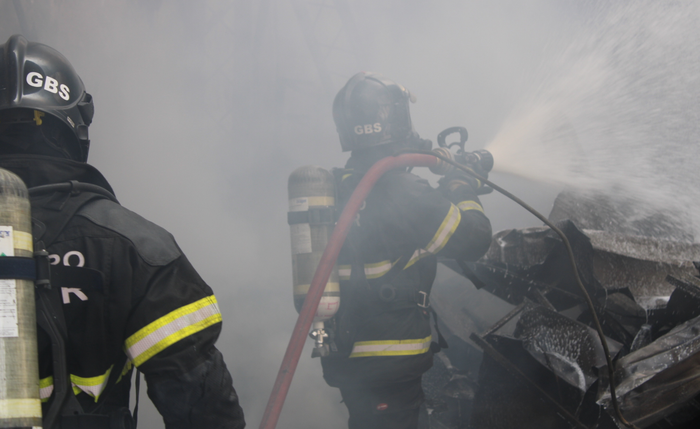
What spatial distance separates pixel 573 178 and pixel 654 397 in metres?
2.14

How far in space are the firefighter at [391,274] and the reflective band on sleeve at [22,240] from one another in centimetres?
152

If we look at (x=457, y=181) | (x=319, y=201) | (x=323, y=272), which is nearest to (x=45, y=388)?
(x=323, y=272)

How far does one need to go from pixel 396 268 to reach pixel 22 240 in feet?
5.28

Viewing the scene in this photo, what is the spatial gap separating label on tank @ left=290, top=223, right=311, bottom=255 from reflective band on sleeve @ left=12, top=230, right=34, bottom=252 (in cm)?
136

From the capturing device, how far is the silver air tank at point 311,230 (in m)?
2.21

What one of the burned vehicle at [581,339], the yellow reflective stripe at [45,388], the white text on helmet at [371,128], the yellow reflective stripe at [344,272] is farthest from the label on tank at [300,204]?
the yellow reflective stripe at [45,388]

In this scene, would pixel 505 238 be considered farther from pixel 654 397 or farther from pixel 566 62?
pixel 566 62

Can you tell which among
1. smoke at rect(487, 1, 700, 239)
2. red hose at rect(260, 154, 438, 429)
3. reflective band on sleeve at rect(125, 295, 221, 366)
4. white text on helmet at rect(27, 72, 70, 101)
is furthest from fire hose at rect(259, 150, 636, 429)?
white text on helmet at rect(27, 72, 70, 101)

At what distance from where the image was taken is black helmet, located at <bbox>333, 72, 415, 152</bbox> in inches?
93.0

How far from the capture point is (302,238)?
2.26 m

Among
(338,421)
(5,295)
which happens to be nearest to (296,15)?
(338,421)

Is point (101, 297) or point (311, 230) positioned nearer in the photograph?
point (101, 297)

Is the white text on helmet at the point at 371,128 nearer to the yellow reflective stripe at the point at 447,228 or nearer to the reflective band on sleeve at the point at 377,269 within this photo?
the yellow reflective stripe at the point at 447,228

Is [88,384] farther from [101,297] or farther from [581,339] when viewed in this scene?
[581,339]
